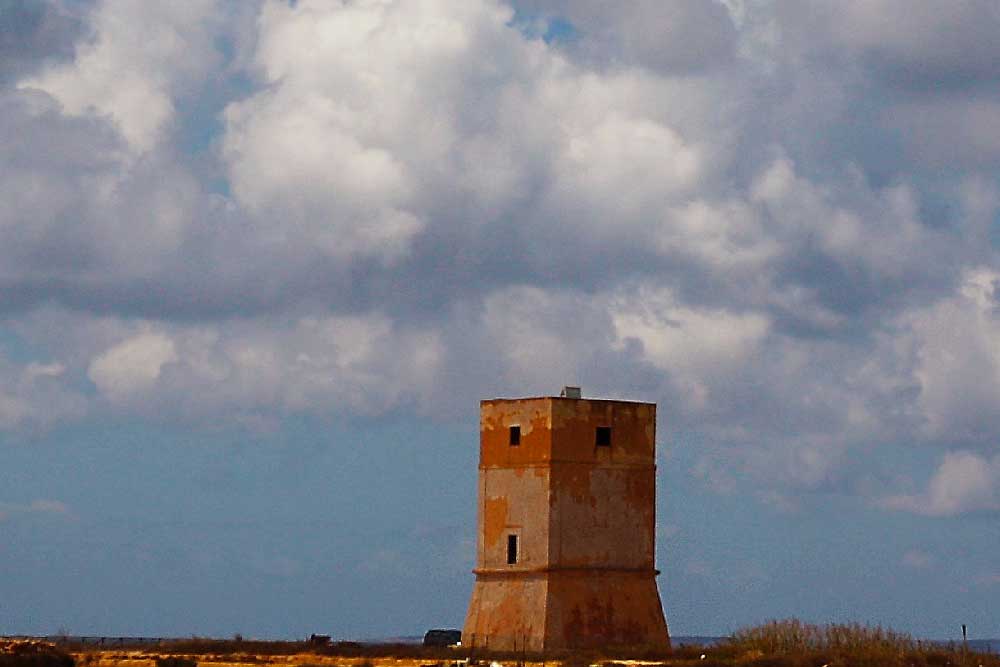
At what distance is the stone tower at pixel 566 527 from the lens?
4631cm

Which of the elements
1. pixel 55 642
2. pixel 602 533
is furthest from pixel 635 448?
pixel 55 642

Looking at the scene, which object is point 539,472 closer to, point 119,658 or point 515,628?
point 515,628

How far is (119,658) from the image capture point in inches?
1843

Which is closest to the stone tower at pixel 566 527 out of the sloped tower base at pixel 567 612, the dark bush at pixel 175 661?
the sloped tower base at pixel 567 612

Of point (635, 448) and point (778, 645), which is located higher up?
point (635, 448)

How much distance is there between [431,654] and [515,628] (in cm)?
211

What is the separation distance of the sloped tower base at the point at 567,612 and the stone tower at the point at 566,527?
24 millimetres

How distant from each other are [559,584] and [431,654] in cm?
352

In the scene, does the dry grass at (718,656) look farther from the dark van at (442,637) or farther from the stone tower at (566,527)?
the dark van at (442,637)

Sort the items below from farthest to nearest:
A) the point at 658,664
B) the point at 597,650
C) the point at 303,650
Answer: the point at 303,650
the point at 597,650
the point at 658,664

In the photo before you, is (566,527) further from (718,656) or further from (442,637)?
(442,637)

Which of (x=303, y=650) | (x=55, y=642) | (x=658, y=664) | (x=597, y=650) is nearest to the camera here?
(x=658, y=664)

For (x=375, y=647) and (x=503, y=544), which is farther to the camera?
(x=375, y=647)

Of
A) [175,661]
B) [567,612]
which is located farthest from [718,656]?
[175,661]
